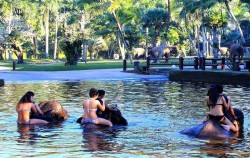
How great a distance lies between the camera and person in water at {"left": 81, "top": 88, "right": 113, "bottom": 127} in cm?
1498

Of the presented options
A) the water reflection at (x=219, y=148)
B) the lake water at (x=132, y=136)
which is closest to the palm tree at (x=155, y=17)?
the lake water at (x=132, y=136)

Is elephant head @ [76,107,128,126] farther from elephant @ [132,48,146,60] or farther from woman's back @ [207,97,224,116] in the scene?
elephant @ [132,48,146,60]

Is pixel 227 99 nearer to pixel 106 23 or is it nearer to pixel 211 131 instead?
pixel 211 131

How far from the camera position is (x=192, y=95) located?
25109 millimetres

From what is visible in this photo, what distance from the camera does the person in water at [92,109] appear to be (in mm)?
14977

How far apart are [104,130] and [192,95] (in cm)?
1066

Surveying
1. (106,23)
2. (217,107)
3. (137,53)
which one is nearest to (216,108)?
(217,107)

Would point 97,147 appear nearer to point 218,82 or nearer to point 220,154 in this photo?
point 220,154

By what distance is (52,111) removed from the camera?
55.0 feet

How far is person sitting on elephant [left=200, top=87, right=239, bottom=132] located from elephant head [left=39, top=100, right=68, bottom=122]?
480cm

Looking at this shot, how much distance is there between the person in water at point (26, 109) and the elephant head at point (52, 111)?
446mm

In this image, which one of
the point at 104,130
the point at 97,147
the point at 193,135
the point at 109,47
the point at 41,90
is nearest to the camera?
the point at 97,147

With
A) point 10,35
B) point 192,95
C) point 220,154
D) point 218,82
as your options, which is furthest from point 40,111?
point 10,35

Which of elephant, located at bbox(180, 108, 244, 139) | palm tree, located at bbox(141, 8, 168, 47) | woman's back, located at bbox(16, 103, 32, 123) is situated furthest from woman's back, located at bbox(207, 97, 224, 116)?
palm tree, located at bbox(141, 8, 168, 47)
